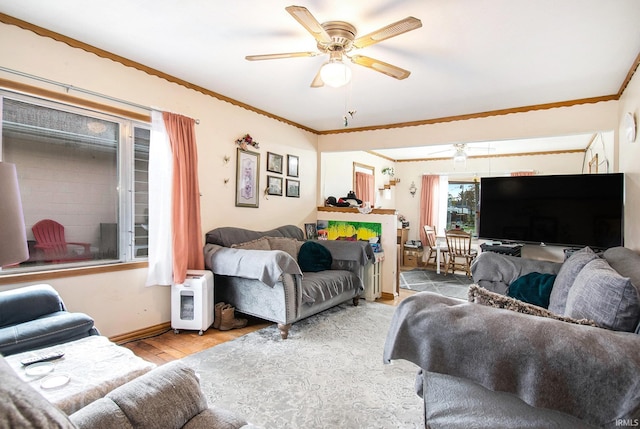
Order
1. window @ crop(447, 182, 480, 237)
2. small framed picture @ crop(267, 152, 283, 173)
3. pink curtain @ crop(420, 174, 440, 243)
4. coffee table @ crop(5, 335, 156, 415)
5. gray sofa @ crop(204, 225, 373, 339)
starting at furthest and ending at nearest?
pink curtain @ crop(420, 174, 440, 243) → window @ crop(447, 182, 480, 237) → small framed picture @ crop(267, 152, 283, 173) → gray sofa @ crop(204, 225, 373, 339) → coffee table @ crop(5, 335, 156, 415)

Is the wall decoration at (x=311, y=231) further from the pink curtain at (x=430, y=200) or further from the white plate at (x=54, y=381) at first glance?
the white plate at (x=54, y=381)

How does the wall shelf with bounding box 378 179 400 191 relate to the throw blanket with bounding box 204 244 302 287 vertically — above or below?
above

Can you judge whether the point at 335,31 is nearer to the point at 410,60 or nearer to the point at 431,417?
the point at 410,60

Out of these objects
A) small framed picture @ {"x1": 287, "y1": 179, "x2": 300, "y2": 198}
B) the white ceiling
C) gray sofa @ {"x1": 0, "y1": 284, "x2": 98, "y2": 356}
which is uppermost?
the white ceiling

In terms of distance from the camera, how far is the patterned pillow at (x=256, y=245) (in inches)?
141

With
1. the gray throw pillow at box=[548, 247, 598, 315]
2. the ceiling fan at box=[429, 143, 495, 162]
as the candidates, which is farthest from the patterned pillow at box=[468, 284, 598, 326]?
the ceiling fan at box=[429, 143, 495, 162]

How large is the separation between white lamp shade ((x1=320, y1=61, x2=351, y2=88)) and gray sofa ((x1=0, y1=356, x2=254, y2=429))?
1.91 meters

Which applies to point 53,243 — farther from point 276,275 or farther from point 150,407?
point 150,407

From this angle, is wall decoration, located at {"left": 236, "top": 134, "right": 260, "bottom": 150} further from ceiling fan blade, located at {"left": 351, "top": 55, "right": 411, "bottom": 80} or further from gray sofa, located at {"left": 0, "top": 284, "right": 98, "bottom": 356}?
gray sofa, located at {"left": 0, "top": 284, "right": 98, "bottom": 356}

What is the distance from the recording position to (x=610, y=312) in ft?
3.92

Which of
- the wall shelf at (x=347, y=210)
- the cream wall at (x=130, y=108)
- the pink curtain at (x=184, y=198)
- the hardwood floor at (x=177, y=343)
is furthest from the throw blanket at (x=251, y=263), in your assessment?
the wall shelf at (x=347, y=210)

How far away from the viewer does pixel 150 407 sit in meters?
0.86

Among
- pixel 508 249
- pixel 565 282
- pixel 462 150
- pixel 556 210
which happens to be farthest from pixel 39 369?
pixel 462 150

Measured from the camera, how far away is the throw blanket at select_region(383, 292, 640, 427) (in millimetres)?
912
